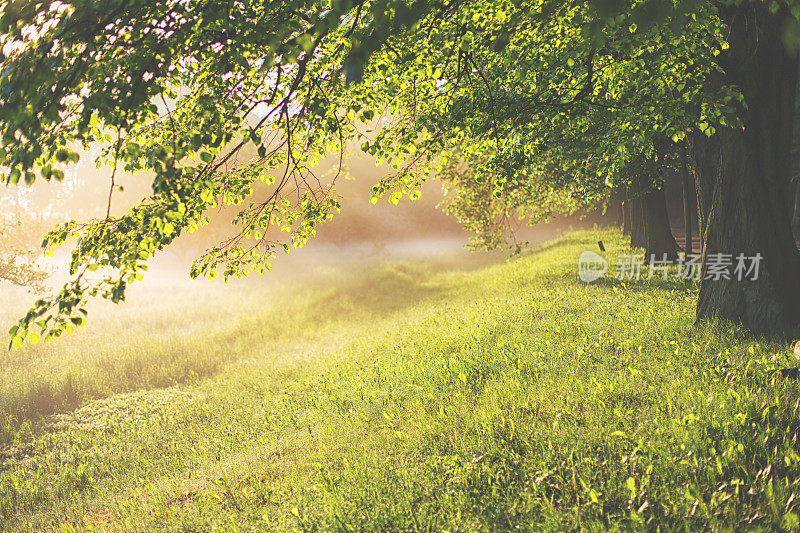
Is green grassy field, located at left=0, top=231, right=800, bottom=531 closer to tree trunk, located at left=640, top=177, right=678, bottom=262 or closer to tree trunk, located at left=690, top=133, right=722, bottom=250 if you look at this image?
tree trunk, located at left=690, top=133, right=722, bottom=250

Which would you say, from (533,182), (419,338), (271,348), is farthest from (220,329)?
(533,182)

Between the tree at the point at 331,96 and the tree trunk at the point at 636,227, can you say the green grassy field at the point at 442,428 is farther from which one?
the tree trunk at the point at 636,227

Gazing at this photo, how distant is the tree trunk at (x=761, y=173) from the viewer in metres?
7.36

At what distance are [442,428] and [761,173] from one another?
21.2 ft

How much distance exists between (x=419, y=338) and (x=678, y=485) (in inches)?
335

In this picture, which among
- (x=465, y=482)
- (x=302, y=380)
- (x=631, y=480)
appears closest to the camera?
(x=631, y=480)

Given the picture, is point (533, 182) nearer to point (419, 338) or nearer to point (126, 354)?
point (419, 338)

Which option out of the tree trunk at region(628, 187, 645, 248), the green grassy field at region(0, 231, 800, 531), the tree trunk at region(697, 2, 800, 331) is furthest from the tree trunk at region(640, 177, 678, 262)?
the tree trunk at region(697, 2, 800, 331)

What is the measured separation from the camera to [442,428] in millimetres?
5934

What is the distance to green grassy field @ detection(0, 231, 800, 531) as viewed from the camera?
4141mm

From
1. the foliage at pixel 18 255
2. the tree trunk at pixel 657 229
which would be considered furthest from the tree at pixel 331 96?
the foliage at pixel 18 255

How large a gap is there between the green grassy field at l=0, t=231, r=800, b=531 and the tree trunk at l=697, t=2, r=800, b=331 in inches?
31.9

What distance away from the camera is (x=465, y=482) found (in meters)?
4.57

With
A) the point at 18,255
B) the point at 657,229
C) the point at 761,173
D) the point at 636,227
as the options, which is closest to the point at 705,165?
the point at 761,173
